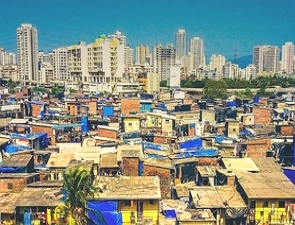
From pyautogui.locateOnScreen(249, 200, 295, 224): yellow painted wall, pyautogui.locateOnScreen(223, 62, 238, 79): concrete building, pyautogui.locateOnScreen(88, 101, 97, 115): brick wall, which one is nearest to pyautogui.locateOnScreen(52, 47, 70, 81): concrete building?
pyautogui.locateOnScreen(223, 62, 238, 79): concrete building

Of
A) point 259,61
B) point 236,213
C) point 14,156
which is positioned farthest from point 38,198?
point 259,61

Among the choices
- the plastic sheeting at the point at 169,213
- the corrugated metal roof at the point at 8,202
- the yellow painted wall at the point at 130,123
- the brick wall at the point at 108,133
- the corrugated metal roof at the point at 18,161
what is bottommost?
the plastic sheeting at the point at 169,213

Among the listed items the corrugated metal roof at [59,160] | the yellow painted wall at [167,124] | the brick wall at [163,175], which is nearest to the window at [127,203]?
the brick wall at [163,175]

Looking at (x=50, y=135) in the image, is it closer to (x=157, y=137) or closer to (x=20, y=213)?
(x=157, y=137)

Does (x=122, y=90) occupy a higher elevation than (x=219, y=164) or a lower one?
higher

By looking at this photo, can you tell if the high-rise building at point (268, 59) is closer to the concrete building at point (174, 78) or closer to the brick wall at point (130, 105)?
the concrete building at point (174, 78)

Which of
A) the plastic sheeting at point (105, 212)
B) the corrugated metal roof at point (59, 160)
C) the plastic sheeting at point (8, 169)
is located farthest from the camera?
the corrugated metal roof at point (59, 160)
